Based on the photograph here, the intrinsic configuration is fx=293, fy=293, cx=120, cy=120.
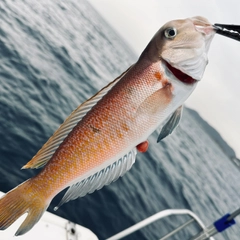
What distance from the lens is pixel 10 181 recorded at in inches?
300

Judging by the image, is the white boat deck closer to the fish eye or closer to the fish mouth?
the fish mouth

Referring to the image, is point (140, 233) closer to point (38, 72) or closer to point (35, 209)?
point (35, 209)

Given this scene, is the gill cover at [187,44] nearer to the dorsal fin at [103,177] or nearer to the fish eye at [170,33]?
the fish eye at [170,33]

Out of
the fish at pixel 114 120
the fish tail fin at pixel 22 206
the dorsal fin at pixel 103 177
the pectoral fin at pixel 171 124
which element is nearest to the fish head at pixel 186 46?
the fish at pixel 114 120

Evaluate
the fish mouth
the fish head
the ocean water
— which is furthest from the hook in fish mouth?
the ocean water

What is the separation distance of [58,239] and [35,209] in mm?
3132

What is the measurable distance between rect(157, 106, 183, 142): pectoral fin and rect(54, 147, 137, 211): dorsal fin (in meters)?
0.28

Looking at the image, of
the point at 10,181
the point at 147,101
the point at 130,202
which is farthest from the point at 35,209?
the point at 130,202

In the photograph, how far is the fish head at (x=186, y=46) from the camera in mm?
2254

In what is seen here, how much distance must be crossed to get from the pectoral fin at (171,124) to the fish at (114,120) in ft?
0.56

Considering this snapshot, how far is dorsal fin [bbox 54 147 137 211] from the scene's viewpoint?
7.61ft

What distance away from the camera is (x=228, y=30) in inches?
83.7

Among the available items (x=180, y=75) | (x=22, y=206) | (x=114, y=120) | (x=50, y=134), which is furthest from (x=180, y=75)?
(x=50, y=134)

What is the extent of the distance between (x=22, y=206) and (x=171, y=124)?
4.42ft
